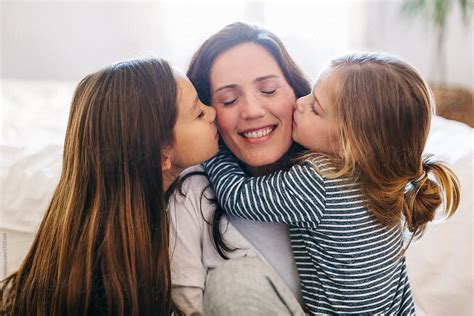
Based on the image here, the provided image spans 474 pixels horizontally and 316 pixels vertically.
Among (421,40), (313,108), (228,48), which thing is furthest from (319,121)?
(421,40)

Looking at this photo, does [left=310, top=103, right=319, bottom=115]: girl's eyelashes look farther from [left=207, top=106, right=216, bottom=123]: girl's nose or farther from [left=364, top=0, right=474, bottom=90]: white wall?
[left=364, top=0, right=474, bottom=90]: white wall

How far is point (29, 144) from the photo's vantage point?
1166 millimetres

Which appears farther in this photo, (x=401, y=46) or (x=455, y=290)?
(x=401, y=46)

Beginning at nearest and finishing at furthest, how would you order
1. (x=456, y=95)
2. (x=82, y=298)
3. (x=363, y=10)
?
1. (x=82, y=298)
2. (x=456, y=95)
3. (x=363, y=10)

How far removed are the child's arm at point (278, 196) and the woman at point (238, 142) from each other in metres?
0.06

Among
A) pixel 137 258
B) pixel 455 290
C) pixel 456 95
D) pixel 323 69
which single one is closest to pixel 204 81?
pixel 323 69

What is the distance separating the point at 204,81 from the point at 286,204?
1.09ft

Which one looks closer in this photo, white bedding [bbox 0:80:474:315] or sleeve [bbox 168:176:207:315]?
sleeve [bbox 168:176:207:315]

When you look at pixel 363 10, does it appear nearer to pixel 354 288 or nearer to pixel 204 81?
pixel 204 81

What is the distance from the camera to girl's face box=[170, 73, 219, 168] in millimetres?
902

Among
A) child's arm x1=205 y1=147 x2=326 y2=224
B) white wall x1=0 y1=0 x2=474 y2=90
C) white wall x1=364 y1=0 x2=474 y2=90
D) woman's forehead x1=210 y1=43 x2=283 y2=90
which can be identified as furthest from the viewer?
white wall x1=364 y1=0 x2=474 y2=90

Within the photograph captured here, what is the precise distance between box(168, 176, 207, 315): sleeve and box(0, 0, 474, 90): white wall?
4.67ft

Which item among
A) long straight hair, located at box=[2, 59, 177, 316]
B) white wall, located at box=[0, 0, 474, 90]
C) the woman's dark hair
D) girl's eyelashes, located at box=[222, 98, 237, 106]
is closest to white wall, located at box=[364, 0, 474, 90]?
white wall, located at box=[0, 0, 474, 90]

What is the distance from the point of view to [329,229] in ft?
2.97
